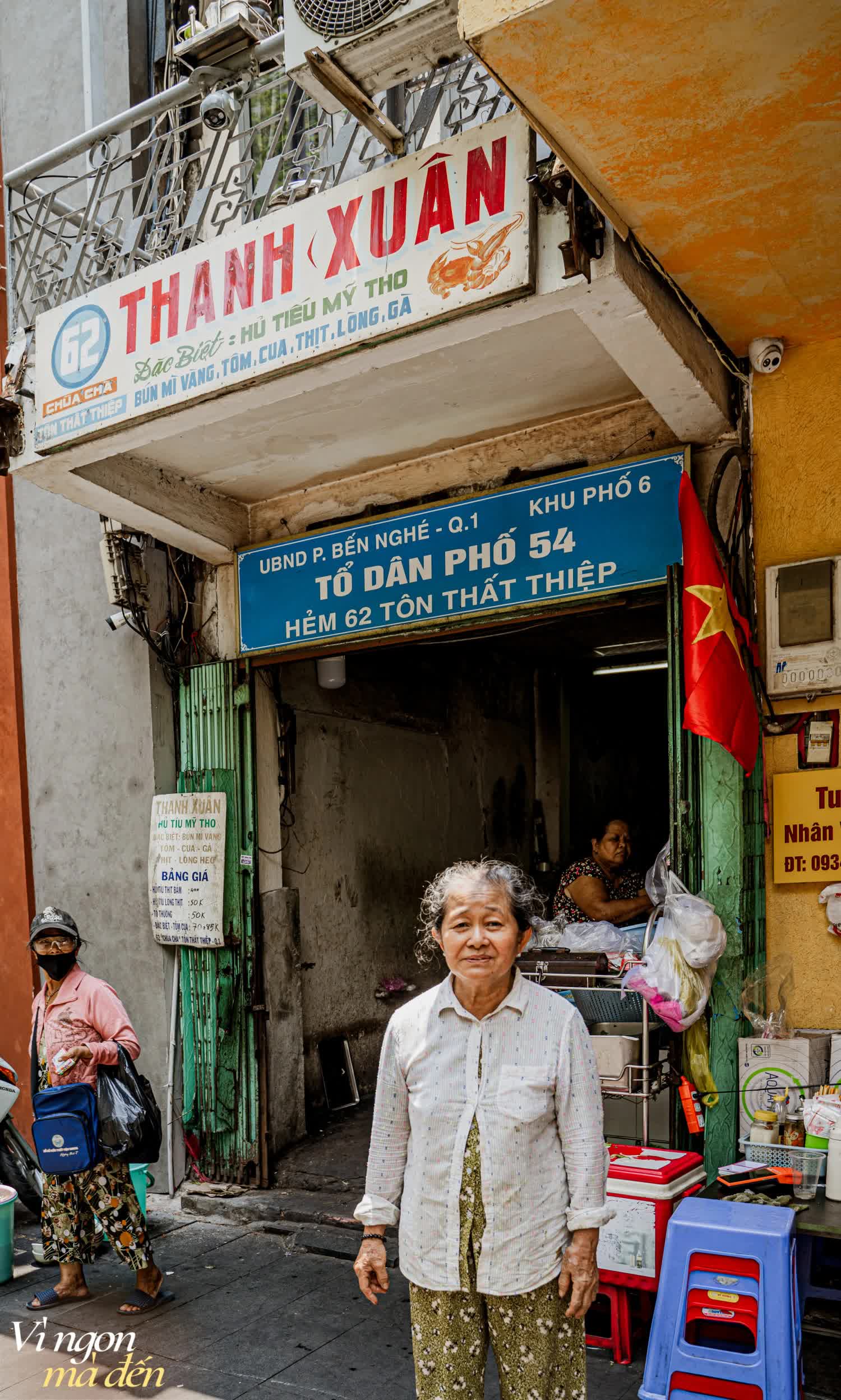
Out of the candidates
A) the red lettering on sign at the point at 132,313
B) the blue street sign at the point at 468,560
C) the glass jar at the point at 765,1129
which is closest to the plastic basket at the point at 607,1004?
the glass jar at the point at 765,1129

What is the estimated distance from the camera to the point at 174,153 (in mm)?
5031

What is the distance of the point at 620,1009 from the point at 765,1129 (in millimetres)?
977

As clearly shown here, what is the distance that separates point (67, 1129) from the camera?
462 cm

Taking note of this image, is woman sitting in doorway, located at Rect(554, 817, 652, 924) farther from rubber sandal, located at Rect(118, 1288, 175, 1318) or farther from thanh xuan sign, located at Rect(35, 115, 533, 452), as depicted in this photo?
thanh xuan sign, located at Rect(35, 115, 533, 452)

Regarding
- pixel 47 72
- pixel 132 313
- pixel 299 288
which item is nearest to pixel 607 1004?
pixel 299 288

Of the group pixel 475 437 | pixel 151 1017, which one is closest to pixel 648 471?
pixel 475 437

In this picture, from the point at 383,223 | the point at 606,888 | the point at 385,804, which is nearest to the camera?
the point at 383,223

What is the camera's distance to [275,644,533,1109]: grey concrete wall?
7.10m

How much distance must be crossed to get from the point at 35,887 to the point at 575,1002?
3661 mm

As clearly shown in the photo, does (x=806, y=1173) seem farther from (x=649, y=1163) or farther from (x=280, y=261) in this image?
(x=280, y=261)

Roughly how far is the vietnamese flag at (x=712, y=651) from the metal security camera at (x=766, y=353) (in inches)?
22.9

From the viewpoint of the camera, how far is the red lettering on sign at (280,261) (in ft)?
14.8

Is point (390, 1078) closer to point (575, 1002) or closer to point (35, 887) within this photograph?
point (575, 1002)

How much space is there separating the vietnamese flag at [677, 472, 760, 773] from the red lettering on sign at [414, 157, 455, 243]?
1368mm
